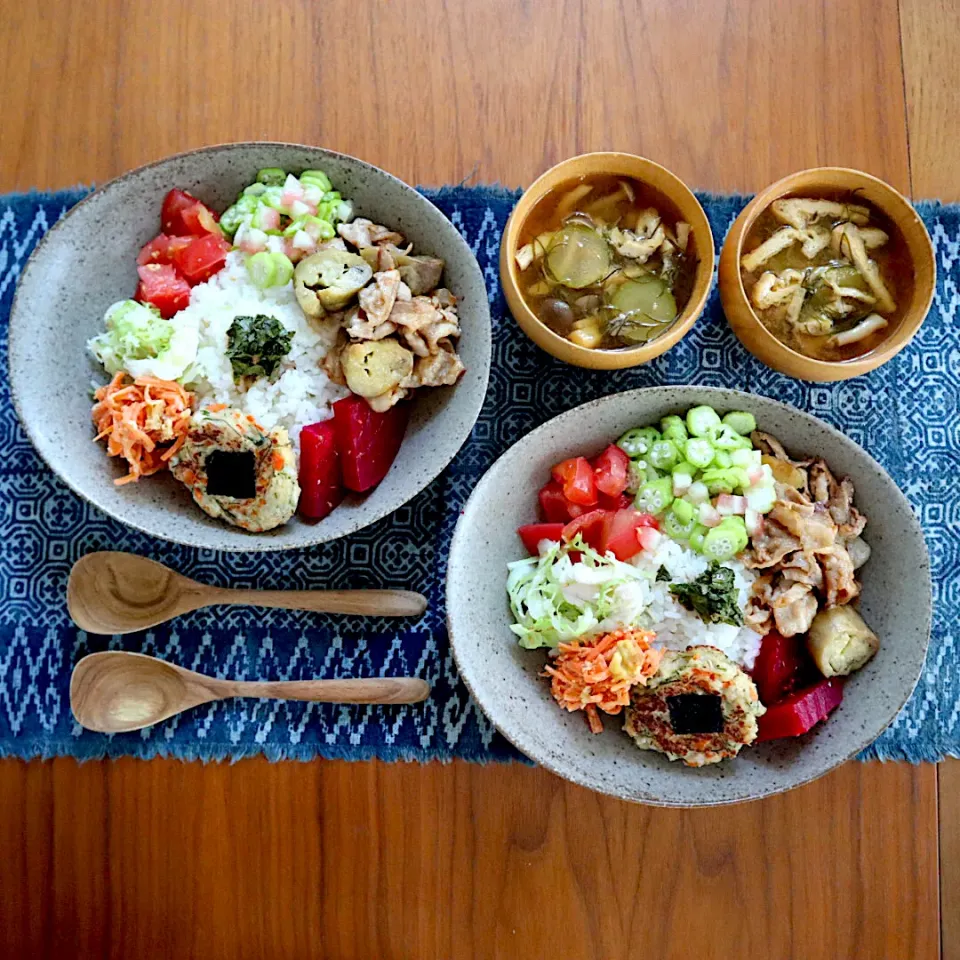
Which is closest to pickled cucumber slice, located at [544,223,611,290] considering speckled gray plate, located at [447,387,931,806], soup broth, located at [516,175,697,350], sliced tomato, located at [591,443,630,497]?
soup broth, located at [516,175,697,350]

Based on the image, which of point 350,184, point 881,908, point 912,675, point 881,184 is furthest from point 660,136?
point 881,908

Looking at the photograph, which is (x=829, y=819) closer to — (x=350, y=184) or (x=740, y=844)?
(x=740, y=844)

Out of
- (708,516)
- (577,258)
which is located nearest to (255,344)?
(577,258)

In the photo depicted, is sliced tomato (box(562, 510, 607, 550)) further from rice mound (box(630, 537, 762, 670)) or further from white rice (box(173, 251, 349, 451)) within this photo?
white rice (box(173, 251, 349, 451))

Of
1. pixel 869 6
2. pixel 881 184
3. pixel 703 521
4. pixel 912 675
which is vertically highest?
pixel 869 6

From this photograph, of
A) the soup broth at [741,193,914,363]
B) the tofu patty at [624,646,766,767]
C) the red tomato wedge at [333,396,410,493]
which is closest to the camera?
the tofu patty at [624,646,766,767]

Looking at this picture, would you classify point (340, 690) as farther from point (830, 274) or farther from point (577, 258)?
point (830, 274)

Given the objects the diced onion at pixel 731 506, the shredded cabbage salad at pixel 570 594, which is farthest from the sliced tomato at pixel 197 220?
the diced onion at pixel 731 506
